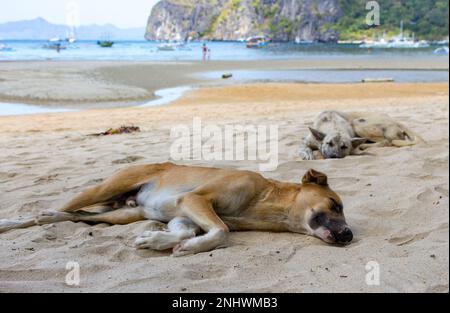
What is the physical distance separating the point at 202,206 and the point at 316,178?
0.92 meters

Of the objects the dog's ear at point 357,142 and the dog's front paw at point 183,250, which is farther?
the dog's ear at point 357,142

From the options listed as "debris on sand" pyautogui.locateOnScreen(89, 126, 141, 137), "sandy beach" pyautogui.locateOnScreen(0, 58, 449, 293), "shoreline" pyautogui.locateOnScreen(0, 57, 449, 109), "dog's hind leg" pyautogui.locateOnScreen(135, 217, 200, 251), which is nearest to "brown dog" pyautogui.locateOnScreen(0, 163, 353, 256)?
"dog's hind leg" pyautogui.locateOnScreen(135, 217, 200, 251)

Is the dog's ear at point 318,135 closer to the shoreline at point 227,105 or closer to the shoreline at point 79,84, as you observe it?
the shoreline at point 227,105

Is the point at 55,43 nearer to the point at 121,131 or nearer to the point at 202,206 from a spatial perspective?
the point at 121,131

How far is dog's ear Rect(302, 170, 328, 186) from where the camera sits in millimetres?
4086

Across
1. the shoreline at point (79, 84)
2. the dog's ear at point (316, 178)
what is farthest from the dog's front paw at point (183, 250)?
the shoreline at point (79, 84)

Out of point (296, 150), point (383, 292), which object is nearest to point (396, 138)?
point (296, 150)

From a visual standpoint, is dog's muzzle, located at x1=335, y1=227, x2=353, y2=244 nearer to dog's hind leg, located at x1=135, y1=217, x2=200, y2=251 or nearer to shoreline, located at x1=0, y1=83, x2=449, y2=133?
dog's hind leg, located at x1=135, y1=217, x2=200, y2=251

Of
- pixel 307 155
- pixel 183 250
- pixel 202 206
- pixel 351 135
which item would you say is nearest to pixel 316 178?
pixel 202 206

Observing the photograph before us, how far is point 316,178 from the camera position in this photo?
4.11 m

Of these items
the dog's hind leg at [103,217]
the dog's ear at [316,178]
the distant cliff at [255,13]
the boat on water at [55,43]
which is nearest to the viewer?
the dog's ear at [316,178]

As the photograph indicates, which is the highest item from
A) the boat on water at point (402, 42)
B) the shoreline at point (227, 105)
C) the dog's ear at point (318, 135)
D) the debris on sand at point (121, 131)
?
the boat on water at point (402, 42)

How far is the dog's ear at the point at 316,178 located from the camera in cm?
409
